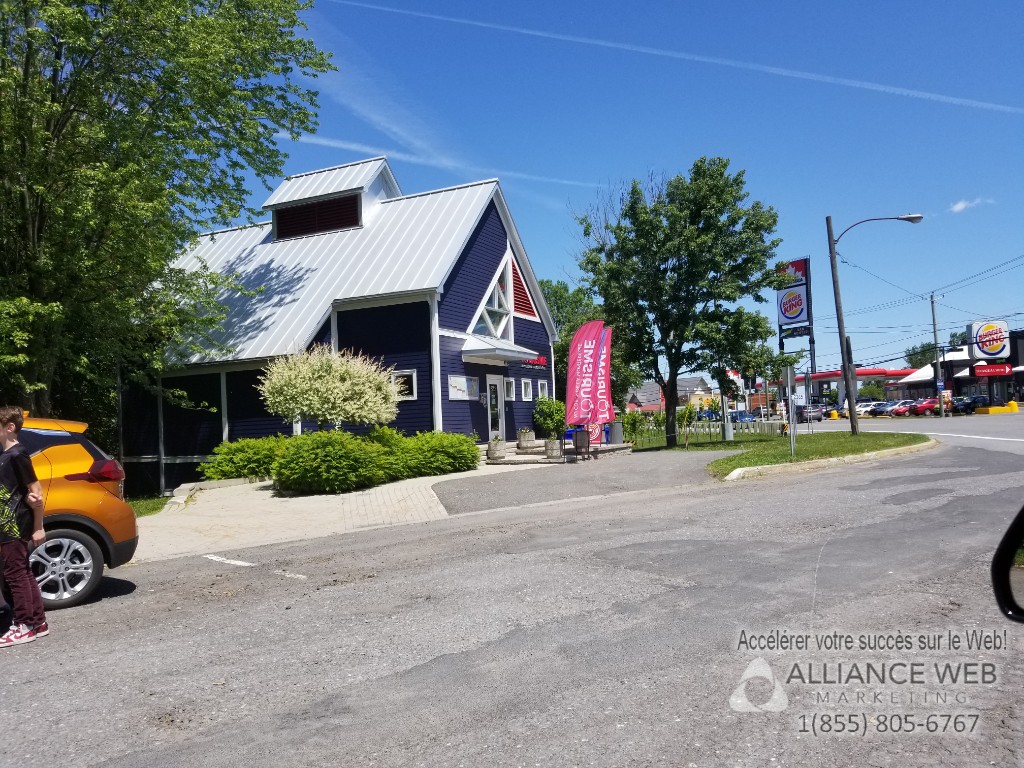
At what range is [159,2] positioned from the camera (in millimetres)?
17453

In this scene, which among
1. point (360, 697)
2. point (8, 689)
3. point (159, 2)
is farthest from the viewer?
point (159, 2)

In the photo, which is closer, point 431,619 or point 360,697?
point 360,697

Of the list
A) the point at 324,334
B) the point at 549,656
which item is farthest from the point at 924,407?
the point at 549,656

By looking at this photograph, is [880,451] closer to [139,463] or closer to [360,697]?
[360,697]

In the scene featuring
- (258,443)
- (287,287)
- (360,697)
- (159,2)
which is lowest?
(360,697)

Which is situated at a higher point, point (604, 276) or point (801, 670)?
point (604, 276)

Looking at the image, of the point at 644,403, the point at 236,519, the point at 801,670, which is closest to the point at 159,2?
the point at 236,519

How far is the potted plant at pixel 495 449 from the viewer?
22.5 m

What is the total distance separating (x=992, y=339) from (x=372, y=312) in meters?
60.2

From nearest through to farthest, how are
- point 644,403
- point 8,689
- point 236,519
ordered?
point 8,689 < point 236,519 < point 644,403

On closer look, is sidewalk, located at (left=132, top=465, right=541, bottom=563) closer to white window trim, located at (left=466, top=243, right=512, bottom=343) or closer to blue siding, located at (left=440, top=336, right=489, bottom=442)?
blue siding, located at (left=440, top=336, right=489, bottom=442)

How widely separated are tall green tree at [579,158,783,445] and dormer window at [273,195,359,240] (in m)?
9.08

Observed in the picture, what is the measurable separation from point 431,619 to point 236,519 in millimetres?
8889

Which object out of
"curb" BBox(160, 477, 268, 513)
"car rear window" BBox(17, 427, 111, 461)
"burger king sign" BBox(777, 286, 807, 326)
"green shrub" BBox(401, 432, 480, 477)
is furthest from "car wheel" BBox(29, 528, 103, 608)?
"burger king sign" BBox(777, 286, 807, 326)
